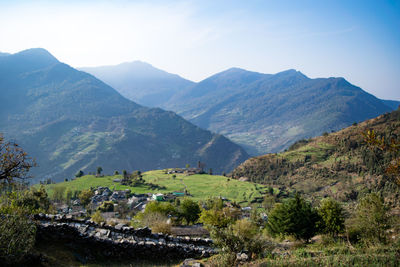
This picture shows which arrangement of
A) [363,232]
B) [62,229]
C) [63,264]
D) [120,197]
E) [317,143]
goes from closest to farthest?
[63,264] → [62,229] → [363,232] → [120,197] → [317,143]

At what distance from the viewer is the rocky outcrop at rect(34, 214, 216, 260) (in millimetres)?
14758

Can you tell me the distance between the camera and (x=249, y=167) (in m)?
174

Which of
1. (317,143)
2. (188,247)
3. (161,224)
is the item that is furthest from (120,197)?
(317,143)

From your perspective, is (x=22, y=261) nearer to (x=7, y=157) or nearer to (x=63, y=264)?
(x=63, y=264)

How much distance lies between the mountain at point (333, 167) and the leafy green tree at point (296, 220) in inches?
2809

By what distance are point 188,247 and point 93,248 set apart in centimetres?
573

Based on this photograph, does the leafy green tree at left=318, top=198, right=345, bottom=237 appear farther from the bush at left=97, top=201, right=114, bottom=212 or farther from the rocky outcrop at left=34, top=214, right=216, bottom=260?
the bush at left=97, top=201, right=114, bottom=212

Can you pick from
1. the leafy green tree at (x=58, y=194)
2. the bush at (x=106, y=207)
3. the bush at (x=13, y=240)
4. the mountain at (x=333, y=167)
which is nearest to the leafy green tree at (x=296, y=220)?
the bush at (x=13, y=240)

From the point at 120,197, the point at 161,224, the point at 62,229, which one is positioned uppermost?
the point at 62,229

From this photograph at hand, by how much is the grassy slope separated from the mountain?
68.6 feet

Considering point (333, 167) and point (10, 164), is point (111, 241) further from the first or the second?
point (333, 167)

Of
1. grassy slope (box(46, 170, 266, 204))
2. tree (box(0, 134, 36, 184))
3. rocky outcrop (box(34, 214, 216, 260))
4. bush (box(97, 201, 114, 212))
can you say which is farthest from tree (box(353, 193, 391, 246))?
grassy slope (box(46, 170, 266, 204))

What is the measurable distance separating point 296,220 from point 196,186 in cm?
10041

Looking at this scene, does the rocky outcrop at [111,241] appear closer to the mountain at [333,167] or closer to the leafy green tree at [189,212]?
the leafy green tree at [189,212]
